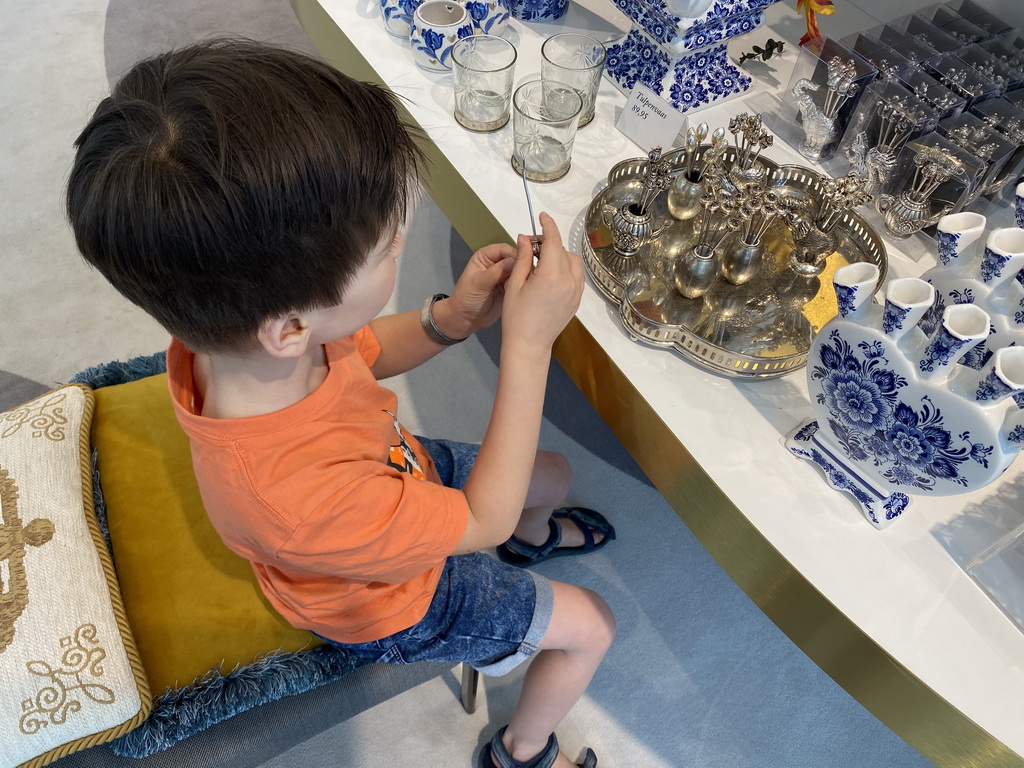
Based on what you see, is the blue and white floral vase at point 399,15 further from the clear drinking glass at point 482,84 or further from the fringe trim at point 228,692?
the fringe trim at point 228,692

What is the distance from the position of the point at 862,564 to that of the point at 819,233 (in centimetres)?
40

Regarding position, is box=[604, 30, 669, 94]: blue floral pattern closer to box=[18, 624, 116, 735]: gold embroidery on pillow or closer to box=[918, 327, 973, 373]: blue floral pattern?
box=[918, 327, 973, 373]: blue floral pattern

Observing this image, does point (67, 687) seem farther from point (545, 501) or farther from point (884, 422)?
point (884, 422)

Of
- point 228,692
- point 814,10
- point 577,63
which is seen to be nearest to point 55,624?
point 228,692

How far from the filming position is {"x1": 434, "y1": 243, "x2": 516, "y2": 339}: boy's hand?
2.63 feet

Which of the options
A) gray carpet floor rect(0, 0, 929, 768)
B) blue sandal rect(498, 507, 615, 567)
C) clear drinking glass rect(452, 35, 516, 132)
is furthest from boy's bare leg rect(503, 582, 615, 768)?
clear drinking glass rect(452, 35, 516, 132)

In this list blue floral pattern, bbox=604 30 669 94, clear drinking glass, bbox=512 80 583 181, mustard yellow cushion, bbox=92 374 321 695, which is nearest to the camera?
mustard yellow cushion, bbox=92 374 321 695

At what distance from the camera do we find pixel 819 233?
0.85 metres

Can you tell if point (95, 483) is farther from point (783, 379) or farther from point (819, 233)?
point (819, 233)

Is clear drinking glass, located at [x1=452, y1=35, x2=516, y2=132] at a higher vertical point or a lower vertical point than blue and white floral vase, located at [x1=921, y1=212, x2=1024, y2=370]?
lower

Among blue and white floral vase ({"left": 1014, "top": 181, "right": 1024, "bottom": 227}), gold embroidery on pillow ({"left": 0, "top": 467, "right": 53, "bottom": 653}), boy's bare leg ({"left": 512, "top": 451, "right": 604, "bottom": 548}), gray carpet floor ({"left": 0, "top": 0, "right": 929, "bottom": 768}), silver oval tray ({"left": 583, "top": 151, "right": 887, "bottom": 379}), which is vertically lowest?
gray carpet floor ({"left": 0, "top": 0, "right": 929, "bottom": 768})

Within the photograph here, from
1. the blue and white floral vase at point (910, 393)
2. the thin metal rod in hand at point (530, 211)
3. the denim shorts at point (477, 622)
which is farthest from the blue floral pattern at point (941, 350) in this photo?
the denim shorts at point (477, 622)

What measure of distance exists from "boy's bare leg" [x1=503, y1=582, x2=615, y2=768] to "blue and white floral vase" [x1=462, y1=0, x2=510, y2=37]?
89 cm

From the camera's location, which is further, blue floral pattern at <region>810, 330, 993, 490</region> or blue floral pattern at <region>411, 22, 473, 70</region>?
blue floral pattern at <region>411, 22, 473, 70</region>
